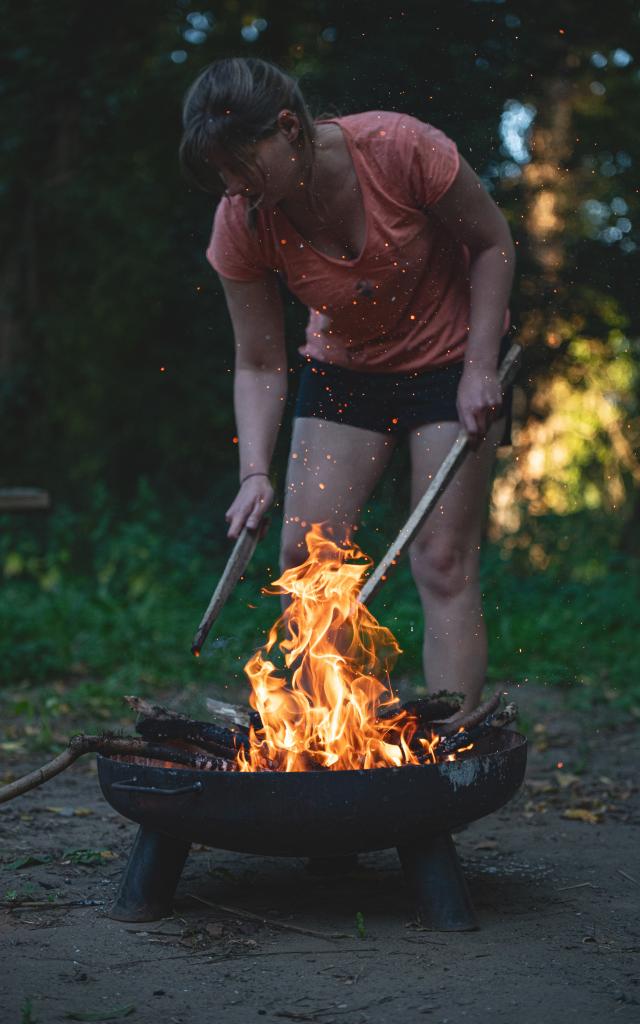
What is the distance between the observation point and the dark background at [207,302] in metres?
6.93

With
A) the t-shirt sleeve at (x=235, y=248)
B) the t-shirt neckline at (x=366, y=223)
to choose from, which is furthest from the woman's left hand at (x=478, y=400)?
the t-shirt sleeve at (x=235, y=248)

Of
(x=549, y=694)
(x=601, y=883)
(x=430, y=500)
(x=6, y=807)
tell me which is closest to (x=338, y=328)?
(x=430, y=500)

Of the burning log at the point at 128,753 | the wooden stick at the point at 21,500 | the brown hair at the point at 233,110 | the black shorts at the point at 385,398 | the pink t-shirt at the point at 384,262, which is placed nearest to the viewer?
the burning log at the point at 128,753

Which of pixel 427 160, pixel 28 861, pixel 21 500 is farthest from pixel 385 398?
pixel 21 500

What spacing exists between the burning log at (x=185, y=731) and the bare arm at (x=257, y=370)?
2.24 feet

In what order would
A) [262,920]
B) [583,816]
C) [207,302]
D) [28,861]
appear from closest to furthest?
[262,920] < [28,861] < [583,816] < [207,302]

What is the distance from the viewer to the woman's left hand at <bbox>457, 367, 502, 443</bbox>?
309cm

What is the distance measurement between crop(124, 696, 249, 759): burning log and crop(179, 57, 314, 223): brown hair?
1328 millimetres

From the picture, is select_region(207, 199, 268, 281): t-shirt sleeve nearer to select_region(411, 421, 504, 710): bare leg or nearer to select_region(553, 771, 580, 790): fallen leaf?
select_region(411, 421, 504, 710): bare leg

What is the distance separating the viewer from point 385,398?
3.32m

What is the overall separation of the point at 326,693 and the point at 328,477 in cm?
71

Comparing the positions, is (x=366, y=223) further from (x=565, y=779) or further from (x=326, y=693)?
(x=565, y=779)

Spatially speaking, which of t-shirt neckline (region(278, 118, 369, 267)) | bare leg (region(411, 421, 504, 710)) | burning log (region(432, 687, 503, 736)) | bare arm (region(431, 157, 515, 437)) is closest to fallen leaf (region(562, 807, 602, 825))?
bare leg (region(411, 421, 504, 710))

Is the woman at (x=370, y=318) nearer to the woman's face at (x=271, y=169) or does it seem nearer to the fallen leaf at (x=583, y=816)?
the woman's face at (x=271, y=169)
